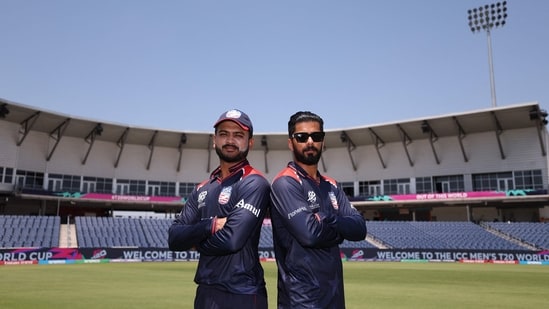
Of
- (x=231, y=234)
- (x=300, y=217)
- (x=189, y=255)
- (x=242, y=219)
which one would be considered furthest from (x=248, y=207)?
(x=189, y=255)

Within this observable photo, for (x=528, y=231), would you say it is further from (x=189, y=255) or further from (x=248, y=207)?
(x=248, y=207)

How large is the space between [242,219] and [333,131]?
1919 inches

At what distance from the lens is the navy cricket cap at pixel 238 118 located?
11.6 ft

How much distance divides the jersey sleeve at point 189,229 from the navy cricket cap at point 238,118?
810 mm

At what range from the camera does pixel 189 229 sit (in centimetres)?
338

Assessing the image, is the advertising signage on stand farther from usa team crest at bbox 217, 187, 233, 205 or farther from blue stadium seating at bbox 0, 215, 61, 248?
usa team crest at bbox 217, 187, 233, 205

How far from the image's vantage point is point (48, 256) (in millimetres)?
29438

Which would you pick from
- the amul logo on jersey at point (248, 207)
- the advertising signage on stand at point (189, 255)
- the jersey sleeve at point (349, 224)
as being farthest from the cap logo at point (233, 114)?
the advertising signage on stand at point (189, 255)

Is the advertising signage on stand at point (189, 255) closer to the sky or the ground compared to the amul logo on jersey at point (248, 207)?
closer to the ground

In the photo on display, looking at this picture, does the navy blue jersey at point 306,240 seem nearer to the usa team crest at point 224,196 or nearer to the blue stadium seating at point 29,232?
the usa team crest at point 224,196

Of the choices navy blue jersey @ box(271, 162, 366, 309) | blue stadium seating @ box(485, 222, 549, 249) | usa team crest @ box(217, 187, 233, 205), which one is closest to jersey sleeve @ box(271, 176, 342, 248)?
navy blue jersey @ box(271, 162, 366, 309)

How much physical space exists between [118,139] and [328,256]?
51.8m

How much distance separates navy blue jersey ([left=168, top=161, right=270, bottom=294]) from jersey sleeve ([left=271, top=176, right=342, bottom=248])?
16 centimetres

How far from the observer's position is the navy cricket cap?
11.6ft
